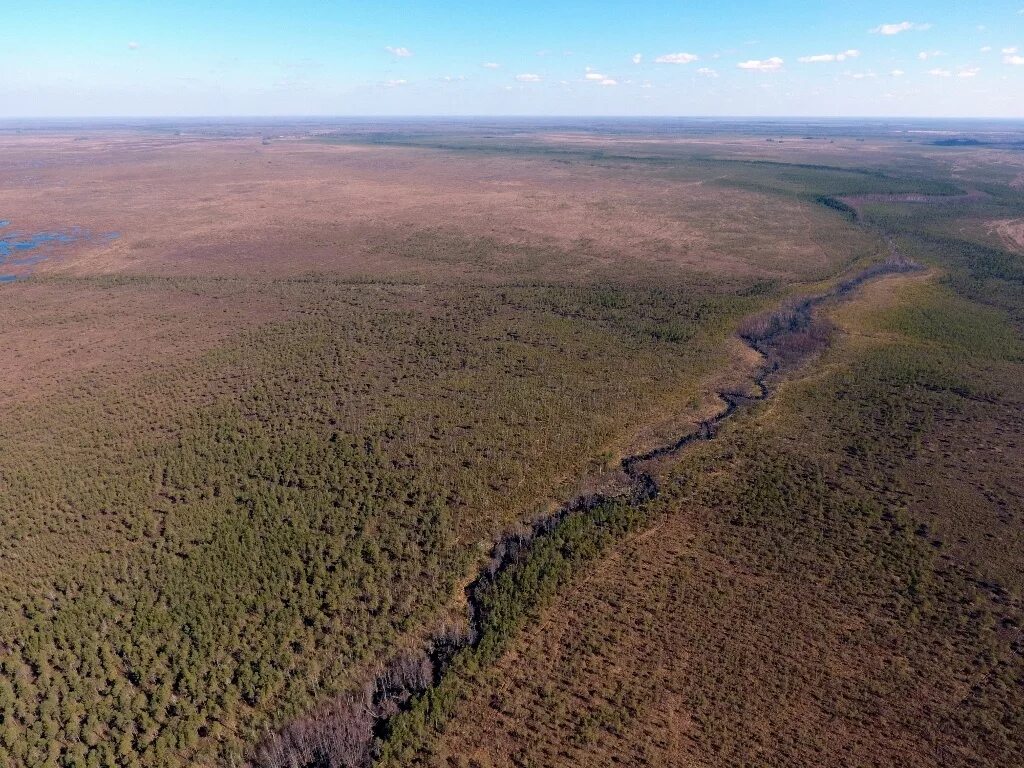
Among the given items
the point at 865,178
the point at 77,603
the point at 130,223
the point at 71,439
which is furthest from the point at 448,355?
the point at 865,178

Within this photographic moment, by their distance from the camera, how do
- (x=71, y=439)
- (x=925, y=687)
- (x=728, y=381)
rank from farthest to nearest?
(x=728, y=381), (x=71, y=439), (x=925, y=687)

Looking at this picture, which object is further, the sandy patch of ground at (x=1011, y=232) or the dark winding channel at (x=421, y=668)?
the sandy patch of ground at (x=1011, y=232)

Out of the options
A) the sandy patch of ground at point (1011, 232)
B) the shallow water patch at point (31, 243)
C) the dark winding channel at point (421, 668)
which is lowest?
the dark winding channel at point (421, 668)

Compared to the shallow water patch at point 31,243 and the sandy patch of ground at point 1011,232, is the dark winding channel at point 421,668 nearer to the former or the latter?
the sandy patch of ground at point 1011,232

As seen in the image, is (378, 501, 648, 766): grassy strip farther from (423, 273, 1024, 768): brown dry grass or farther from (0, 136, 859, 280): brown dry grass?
(0, 136, 859, 280): brown dry grass

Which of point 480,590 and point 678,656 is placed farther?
point 480,590

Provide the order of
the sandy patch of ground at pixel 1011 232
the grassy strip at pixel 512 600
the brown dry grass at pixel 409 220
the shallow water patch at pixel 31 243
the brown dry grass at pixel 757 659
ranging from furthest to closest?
the sandy patch of ground at pixel 1011 232
the brown dry grass at pixel 409 220
the shallow water patch at pixel 31 243
the grassy strip at pixel 512 600
the brown dry grass at pixel 757 659

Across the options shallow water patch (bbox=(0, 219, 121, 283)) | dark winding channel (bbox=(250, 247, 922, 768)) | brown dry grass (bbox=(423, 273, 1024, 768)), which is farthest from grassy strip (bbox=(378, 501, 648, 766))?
shallow water patch (bbox=(0, 219, 121, 283))

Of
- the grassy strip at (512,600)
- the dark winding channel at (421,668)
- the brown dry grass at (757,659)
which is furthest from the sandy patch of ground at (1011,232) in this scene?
the grassy strip at (512,600)

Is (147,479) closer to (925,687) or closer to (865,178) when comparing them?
(925,687)
